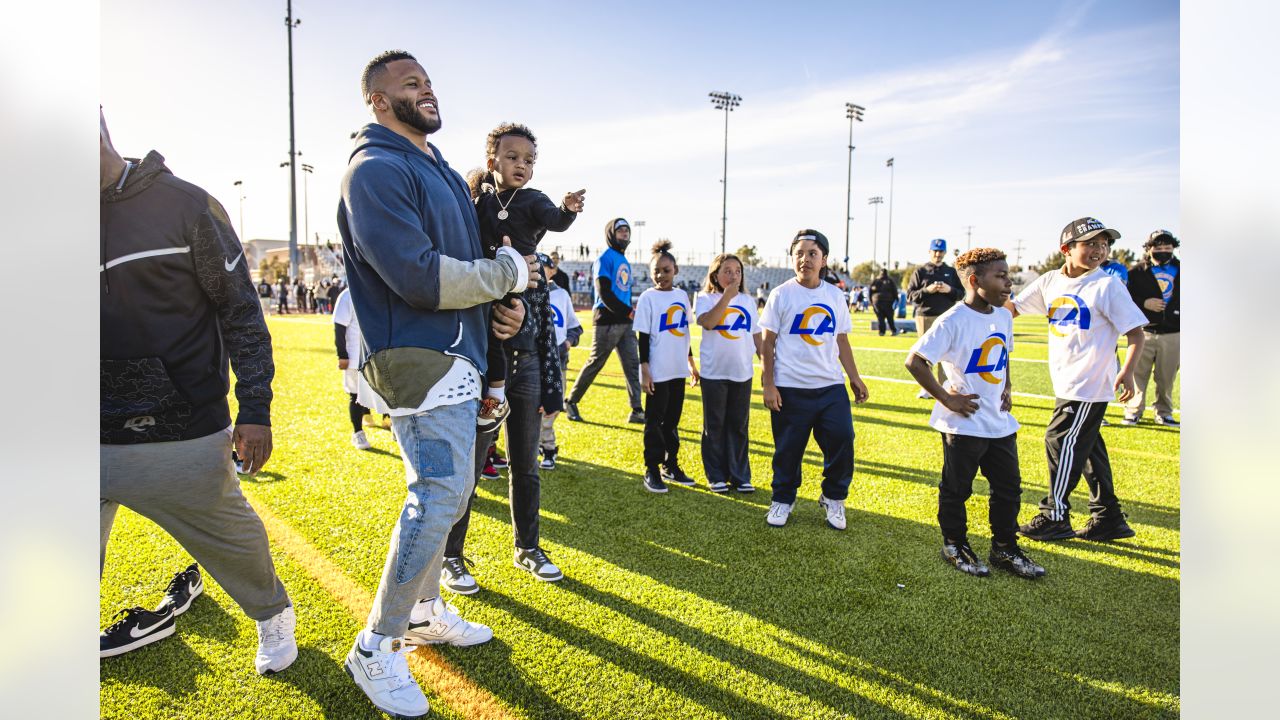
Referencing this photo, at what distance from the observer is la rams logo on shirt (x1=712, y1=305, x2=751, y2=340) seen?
5316 mm

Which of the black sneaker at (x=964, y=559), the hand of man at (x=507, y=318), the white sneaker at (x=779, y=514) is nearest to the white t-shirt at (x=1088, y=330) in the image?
the black sneaker at (x=964, y=559)

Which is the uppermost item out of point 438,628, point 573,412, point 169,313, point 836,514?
point 169,313

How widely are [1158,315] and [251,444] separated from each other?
342 inches

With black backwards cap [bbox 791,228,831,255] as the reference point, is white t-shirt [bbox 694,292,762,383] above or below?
below

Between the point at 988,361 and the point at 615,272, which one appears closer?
the point at 988,361

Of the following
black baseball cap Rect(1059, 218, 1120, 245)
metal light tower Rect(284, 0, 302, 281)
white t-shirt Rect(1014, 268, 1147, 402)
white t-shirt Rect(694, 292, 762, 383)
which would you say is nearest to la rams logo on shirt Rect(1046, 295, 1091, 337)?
white t-shirt Rect(1014, 268, 1147, 402)

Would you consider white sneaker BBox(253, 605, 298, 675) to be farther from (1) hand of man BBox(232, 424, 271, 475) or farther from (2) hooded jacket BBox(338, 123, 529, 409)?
(2) hooded jacket BBox(338, 123, 529, 409)

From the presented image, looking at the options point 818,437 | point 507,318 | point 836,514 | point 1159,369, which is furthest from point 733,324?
point 1159,369

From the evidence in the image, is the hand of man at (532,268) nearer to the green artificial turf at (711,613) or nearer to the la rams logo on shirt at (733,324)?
the green artificial turf at (711,613)

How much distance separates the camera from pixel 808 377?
180 inches

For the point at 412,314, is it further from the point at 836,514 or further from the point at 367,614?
the point at 836,514

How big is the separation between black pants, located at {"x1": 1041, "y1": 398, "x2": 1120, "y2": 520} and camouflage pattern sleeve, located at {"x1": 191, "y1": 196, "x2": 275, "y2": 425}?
4.67m

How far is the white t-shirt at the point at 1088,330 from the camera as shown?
4.30 m

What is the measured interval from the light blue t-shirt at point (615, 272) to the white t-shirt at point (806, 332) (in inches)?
104
